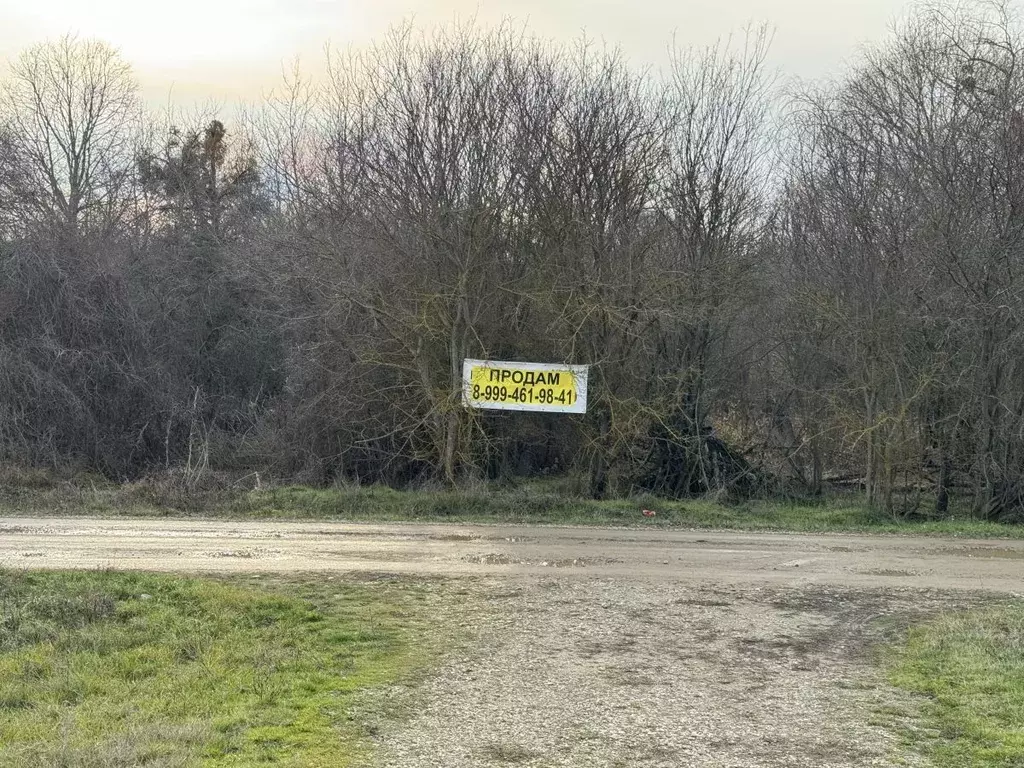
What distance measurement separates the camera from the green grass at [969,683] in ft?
20.0

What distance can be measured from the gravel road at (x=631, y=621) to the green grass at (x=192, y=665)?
60 cm

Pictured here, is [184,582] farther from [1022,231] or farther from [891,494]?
[1022,231]

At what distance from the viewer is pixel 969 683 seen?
748cm

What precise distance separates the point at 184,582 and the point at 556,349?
11118 mm

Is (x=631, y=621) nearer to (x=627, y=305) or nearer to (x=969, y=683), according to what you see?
(x=969, y=683)

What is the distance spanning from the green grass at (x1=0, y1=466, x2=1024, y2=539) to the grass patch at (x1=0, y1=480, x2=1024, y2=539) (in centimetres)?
2

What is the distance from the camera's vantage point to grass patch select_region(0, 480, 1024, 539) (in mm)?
16922

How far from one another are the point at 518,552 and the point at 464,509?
4.78 m

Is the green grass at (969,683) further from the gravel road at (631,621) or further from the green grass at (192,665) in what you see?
the green grass at (192,665)

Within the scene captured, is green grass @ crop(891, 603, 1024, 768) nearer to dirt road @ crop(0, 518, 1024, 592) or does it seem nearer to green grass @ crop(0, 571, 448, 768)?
dirt road @ crop(0, 518, 1024, 592)

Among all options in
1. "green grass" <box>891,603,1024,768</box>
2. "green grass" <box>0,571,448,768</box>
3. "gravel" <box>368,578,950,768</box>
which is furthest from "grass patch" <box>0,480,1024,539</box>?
"green grass" <box>891,603,1024,768</box>

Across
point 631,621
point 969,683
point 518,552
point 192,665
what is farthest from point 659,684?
point 518,552

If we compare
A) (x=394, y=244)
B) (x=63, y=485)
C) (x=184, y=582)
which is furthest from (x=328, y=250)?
(x=184, y=582)

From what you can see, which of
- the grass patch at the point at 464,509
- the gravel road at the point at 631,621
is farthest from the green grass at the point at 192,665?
the grass patch at the point at 464,509
